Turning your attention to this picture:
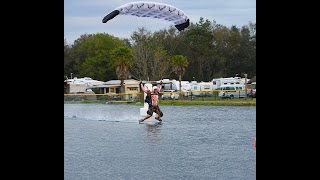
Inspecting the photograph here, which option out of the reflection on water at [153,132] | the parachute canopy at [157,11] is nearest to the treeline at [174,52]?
the reflection on water at [153,132]

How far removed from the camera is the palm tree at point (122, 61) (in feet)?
72.2

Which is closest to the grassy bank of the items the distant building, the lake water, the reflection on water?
the distant building

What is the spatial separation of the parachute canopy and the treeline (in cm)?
1052

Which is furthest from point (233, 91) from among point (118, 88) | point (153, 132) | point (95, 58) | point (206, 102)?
point (153, 132)

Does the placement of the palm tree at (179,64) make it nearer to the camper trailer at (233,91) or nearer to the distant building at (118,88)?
the distant building at (118,88)

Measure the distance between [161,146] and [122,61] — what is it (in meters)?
11.2

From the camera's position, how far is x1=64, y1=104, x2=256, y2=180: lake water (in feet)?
27.0

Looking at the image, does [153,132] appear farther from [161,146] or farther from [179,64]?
[179,64]
